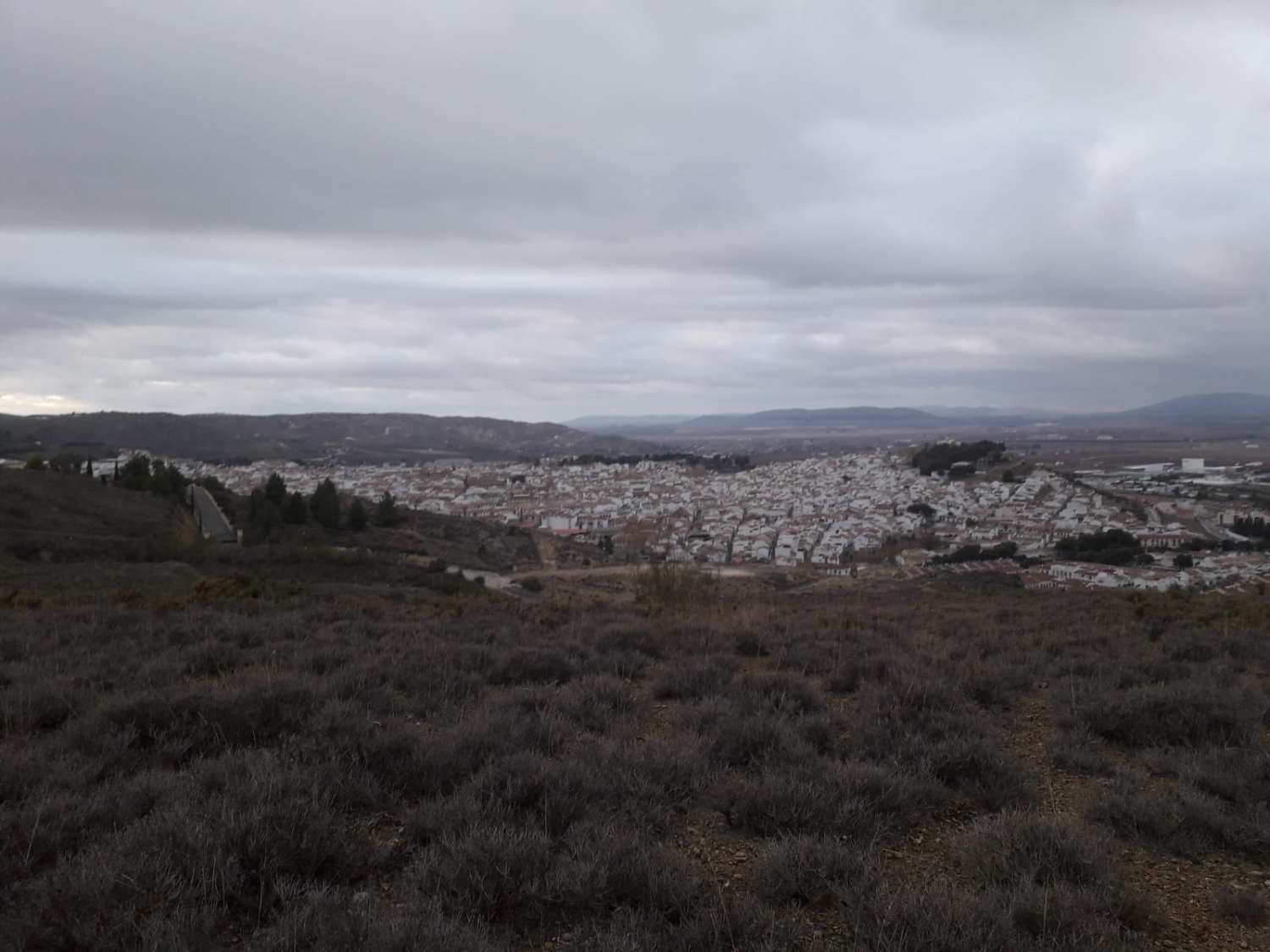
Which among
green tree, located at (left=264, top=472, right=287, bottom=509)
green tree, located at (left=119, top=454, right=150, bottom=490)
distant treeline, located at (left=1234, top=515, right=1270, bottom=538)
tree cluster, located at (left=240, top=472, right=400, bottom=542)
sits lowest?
distant treeline, located at (left=1234, top=515, right=1270, bottom=538)

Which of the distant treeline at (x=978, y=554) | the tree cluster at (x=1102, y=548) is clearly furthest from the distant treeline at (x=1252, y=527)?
the distant treeline at (x=978, y=554)

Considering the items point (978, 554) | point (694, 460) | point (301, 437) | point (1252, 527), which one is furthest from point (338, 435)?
point (1252, 527)

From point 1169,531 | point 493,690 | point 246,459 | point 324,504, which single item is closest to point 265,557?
point 324,504

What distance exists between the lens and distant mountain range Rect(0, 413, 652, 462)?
93312mm

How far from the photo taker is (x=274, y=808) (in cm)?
339

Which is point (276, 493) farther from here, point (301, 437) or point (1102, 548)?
point (301, 437)

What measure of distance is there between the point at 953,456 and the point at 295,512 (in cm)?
5132

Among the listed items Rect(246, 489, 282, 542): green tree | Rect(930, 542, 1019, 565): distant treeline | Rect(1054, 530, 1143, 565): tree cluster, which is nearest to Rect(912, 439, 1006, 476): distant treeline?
Rect(1054, 530, 1143, 565): tree cluster

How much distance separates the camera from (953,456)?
6284 cm

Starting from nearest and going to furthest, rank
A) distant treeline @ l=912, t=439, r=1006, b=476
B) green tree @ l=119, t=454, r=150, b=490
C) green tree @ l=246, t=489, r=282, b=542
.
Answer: green tree @ l=246, t=489, r=282, b=542, green tree @ l=119, t=454, r=150, b=490, distant treeline @ l=912, t=439, r=1006, b=476

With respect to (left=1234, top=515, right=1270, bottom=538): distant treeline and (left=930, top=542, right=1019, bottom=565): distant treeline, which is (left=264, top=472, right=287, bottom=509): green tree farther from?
(left=1234, top=515, right=1270, bottom=538): distant treeline

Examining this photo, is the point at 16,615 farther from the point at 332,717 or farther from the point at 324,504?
the point at 324,504

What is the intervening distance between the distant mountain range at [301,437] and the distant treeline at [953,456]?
6124 centimetres

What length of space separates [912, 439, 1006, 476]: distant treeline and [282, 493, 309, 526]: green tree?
153ft
